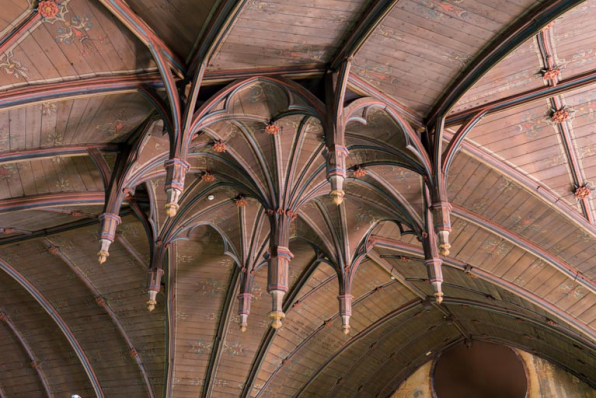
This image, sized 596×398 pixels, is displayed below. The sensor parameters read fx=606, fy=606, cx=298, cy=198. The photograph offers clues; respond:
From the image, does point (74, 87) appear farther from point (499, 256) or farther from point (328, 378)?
point (328, 378)

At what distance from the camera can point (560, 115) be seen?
13.3 m

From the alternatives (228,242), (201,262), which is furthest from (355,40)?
(201,262)

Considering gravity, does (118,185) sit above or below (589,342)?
above

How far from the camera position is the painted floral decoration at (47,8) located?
10016mm

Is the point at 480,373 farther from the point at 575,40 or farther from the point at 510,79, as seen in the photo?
the point at 575,40

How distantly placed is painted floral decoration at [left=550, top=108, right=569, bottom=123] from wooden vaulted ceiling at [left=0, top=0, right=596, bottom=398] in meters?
0.14

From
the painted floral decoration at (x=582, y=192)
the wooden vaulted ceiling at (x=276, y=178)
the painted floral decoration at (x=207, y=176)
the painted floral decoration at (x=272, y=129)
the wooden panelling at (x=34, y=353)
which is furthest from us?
the wooden panelling at (x=34, y=353)

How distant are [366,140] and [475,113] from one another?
2.50 meters

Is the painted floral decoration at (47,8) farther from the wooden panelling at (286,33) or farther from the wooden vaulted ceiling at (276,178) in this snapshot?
the wooden panelling at (286,33)

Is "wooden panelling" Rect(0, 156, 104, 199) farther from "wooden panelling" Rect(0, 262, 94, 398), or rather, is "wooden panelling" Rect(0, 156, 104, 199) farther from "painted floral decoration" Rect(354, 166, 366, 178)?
"wooden panelling" Rect(0, 262, 94, 398)

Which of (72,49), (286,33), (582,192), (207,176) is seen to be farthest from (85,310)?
(582,192)

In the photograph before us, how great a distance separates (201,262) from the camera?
19.5m

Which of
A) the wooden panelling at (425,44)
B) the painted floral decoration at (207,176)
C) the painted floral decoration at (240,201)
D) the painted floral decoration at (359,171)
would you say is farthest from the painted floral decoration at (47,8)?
the painted floral decoration at (359,171)

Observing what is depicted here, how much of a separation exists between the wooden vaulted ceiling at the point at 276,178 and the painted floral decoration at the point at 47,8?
36mm
